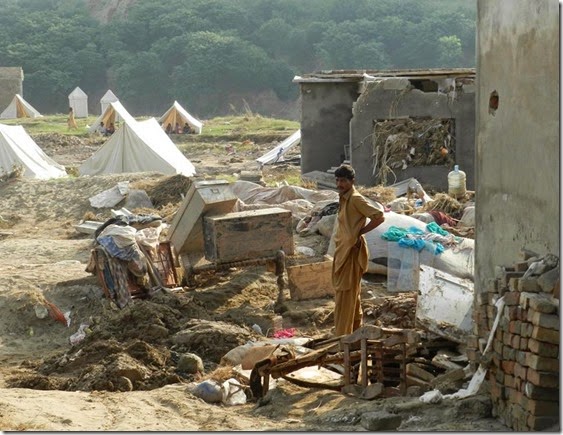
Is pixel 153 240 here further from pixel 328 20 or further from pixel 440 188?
pixel 328 20

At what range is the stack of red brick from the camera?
5.67 metres

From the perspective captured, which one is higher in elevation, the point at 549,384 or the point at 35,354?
the point at 549,384

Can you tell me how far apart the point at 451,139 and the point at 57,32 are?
2319 inches

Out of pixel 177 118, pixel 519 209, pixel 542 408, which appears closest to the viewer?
pixel 542 408

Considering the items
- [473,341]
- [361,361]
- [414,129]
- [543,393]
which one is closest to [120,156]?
[414,129]

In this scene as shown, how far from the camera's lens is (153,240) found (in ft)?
37.6

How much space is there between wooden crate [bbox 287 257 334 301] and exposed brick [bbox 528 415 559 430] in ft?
17.1

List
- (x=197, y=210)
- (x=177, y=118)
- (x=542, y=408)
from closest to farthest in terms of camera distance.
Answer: (x=542, y=408)
(x=197, y=210)
(x=177, y=118)

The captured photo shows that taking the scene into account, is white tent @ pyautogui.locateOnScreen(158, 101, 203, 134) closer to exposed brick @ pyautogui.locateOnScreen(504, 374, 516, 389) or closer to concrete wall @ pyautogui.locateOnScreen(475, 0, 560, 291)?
concrete wall @ pyautogui.locateOnScreen(475, 0, 560, 291)

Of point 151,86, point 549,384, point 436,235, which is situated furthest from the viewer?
point 151,86

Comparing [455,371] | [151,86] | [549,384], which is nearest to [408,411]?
[455,371]

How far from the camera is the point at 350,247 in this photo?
27.9ft

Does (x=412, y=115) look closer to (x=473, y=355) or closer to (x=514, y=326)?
(x=473, y=355)

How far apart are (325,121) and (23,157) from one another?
7.79 metres
